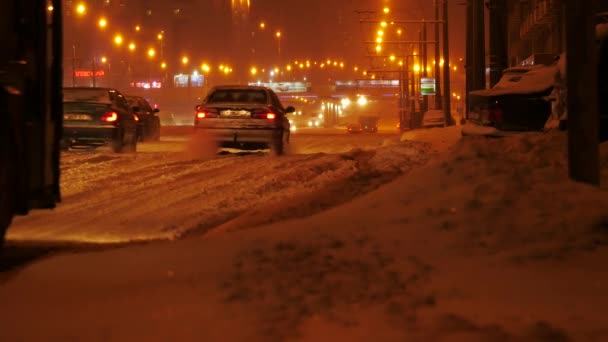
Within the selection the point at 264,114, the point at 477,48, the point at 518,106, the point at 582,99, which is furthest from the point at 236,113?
the point at 582,99

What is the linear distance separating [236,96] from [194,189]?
6.51m

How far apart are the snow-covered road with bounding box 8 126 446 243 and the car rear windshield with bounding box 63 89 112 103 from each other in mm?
1219

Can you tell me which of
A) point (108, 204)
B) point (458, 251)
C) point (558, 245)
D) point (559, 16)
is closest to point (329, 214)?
point (458, 251)

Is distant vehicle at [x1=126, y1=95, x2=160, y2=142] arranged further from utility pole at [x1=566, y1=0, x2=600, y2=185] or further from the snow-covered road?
utility pole at [x1=566, y1=0, x2=600, y2=185]

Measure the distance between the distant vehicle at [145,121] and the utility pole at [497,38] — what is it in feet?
32.5

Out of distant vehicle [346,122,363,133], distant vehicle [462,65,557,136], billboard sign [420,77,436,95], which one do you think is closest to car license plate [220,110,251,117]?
distant vehicle [462,65,557,136]

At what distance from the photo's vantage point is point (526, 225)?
635 centimetres

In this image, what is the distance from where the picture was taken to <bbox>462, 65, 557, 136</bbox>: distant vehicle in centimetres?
1252

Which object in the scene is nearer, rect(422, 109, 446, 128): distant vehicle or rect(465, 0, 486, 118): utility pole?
rect(465, 0, 486, 118): utility pole

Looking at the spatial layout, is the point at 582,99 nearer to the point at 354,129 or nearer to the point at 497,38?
the point at 497,38

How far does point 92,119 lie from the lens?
1828cm

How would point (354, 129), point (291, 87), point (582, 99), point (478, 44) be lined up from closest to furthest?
point (582, 99), point (478, 44), point (354, 129), point (291, 87)

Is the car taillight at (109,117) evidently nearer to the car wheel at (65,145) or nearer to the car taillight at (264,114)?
the car wheel at (65,145)

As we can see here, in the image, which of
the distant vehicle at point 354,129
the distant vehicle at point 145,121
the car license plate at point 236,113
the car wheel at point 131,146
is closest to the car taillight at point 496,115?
the car license plate at point 236,113
